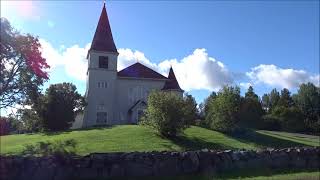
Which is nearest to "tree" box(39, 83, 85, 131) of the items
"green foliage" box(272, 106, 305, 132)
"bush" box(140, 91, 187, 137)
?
"bush" box(140, 91, 187, 137)

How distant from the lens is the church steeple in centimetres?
6950

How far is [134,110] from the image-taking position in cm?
6975

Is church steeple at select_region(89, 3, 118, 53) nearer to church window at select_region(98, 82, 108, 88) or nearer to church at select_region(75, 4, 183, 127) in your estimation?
church at select_region(75, 4, 183, 127)

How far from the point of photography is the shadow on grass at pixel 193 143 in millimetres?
36969

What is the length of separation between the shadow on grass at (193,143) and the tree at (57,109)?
22712mm

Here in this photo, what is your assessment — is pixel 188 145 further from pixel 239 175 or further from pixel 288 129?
pixel 288 129

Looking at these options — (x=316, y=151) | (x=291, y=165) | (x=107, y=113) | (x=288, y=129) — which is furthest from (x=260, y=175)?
(x=288, y=129)

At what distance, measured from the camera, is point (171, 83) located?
239 feet

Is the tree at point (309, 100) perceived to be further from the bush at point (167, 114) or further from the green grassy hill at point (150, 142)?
the bush at point (167, 114)

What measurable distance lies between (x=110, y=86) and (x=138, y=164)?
53104 mm

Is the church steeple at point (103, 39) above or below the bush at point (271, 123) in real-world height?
above

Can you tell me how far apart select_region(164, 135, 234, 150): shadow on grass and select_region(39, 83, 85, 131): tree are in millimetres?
22712

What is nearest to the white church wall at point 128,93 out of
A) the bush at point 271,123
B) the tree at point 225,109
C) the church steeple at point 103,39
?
the church steeple at point 103,39

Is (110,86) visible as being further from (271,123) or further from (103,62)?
(271,123)
